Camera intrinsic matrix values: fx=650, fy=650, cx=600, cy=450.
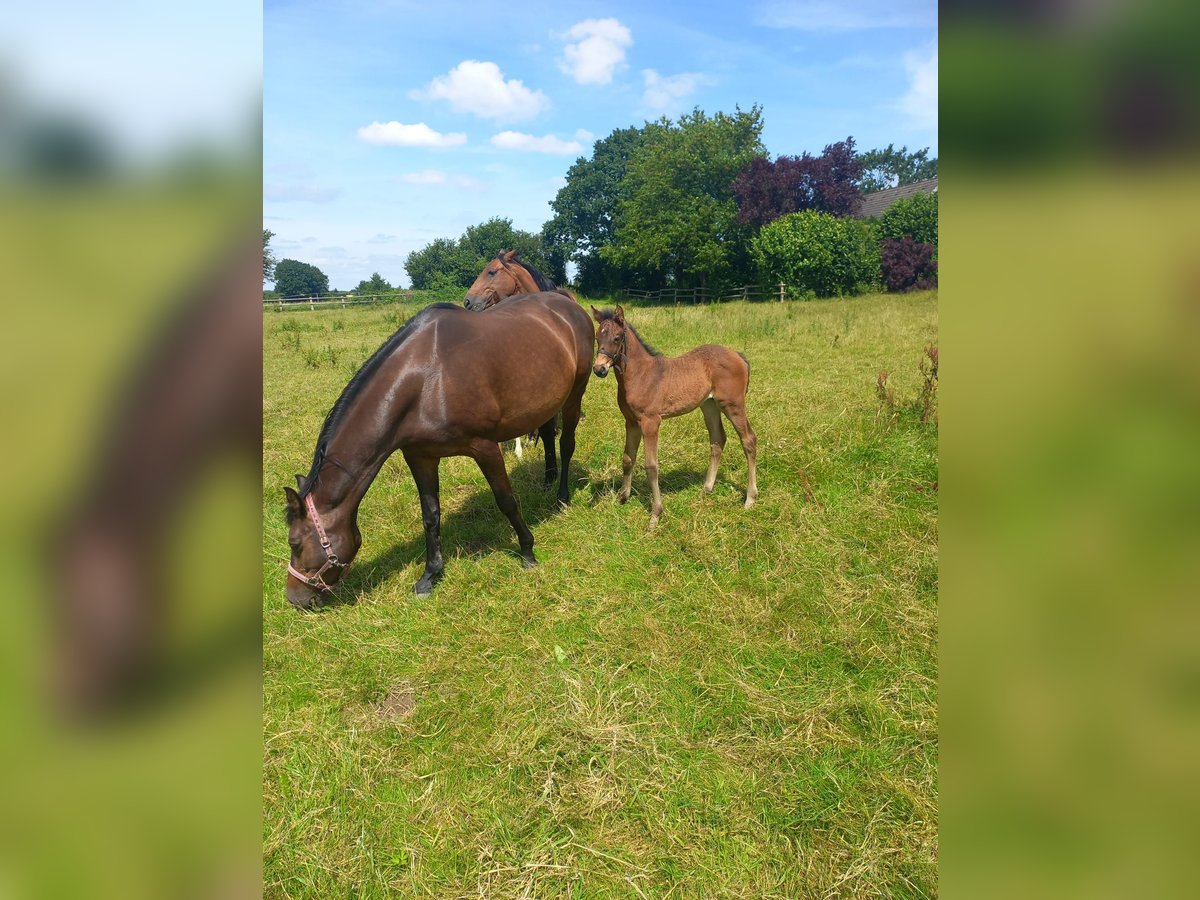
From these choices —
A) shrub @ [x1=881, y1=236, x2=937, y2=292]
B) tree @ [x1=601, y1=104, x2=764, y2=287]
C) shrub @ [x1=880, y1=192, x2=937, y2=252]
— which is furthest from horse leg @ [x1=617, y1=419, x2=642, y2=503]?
tree @ [x1=601, y1=104, x2=764, y2=287]

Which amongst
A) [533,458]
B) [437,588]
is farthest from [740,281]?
[437,588]

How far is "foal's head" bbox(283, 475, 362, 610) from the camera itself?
4.16 meters

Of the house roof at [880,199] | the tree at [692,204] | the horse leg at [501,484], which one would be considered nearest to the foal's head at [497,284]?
the horse leg at [501,484]

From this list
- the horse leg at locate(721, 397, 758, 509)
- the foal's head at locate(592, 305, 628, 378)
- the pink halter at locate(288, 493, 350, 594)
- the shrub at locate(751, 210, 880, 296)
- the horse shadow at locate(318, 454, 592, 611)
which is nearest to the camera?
the pink halter at locate(288, 493, 350, 594)

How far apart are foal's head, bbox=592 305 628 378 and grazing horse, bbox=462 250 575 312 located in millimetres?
3564

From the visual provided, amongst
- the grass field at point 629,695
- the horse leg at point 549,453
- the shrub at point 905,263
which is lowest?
the grass field at point 629,695

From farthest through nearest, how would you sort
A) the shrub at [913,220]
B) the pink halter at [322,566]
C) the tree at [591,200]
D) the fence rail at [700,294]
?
the tree at [591,200] → the fence rail at [700,294] → the shrub at [913,220] → the pink halter at [322,566]

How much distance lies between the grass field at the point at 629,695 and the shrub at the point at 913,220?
28346 mm

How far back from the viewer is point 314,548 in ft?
13.8

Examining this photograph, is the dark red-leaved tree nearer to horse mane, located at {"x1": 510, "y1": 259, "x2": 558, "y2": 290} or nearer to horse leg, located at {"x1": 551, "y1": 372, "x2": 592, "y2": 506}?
horse mane, located at {"x1": 510, "y1": 259, "x2": 558, "y2": 290}

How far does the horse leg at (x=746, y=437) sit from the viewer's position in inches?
228

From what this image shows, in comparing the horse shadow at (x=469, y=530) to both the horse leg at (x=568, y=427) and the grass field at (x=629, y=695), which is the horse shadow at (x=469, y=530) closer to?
the grass field at (x=629, y=695)
